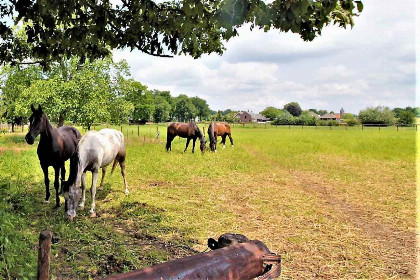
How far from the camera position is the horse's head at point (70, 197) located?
17.9 feet

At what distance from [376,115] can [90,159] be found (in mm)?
71455

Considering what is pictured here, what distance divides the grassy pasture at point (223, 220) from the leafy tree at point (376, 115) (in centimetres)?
5588

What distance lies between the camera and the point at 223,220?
20.3 ft

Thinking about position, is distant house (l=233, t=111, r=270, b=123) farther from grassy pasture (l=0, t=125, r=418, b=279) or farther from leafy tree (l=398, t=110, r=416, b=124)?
grassy pasture (l=0, t=125, r=418, b=279)

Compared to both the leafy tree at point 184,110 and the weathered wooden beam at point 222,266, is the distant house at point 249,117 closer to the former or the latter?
the leafy tree at point 184,110

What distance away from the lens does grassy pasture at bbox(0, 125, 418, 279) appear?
418 cm

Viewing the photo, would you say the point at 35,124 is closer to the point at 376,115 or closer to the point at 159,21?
the point at 159,21

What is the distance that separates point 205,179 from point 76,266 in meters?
6.49

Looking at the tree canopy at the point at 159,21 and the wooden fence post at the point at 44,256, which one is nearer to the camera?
the wooden fence post at the point at 44,256

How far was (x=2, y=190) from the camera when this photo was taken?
16.4ft

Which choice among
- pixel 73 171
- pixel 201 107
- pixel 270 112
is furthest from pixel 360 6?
pixel 270 112

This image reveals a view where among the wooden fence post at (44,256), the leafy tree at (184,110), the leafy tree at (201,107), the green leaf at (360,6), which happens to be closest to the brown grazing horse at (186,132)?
the green leaf at (360,6)

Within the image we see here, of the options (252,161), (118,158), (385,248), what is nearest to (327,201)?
(385,248)

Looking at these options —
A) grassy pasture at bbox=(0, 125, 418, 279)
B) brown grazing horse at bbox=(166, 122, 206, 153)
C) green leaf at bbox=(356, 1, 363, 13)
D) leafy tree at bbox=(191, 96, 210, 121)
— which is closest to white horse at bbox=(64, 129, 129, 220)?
grassy pasture at bbox=(0, 125, 418, 279)
